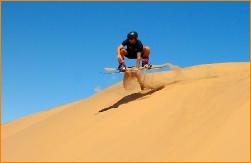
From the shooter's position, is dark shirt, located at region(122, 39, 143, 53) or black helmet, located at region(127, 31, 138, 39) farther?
dark shirt, located at region(122, 39, 143, 53)

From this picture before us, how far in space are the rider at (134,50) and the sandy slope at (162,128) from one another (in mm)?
386

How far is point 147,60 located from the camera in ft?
28.8

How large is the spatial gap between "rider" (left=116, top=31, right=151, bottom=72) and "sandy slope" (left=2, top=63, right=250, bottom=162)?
386 millimetres

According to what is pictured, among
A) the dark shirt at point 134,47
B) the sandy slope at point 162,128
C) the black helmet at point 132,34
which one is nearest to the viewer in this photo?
the sandy slope at point 162,128

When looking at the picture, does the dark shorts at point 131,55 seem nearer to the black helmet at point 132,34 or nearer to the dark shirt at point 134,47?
the dark shirt at point 134,47

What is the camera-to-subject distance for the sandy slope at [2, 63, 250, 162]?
5266mm

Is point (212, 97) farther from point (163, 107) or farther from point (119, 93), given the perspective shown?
point (119, 93)

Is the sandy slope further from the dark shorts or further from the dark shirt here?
the dark shirt

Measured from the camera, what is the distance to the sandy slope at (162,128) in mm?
5266

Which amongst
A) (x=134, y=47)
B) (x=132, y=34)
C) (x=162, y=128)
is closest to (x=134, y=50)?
(x=134, y=47)

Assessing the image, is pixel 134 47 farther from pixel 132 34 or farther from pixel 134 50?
pixel 132 34

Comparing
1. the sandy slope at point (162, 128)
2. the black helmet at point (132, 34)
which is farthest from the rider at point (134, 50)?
the sandy slope at point (162, 128)

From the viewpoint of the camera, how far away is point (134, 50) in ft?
28.5

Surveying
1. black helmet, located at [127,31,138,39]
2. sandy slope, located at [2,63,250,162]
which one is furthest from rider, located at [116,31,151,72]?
sandy slope, located at [2,63,250,162]
